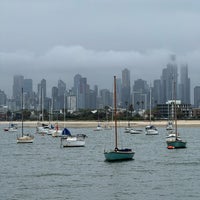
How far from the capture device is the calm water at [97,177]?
1908 inches

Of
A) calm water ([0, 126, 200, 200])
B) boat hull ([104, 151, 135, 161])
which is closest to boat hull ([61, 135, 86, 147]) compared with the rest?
calm water ([0, 126, 200, 200])

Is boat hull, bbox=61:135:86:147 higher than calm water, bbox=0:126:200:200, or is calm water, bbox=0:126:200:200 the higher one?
boat hull, bbox=61:135:86:147

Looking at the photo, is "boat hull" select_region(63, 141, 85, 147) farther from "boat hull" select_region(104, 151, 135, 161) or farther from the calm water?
"boat hull" select_region(104, 151, 135, 161)

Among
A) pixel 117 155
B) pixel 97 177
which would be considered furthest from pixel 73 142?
pixel 97 177

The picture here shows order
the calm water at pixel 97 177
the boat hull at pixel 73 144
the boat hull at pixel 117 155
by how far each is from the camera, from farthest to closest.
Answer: the boat hull at pixel 73 144 < the boat hull at pixel 117 155 < the calm water at pixel 97 177

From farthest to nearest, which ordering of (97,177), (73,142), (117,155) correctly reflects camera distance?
(73,142), (117,155), (97,177)

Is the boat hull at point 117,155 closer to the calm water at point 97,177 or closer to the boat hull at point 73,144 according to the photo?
the calm water at point 97,177

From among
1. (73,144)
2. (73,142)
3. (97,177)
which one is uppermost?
(73,142)

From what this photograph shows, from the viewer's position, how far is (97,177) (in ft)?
194

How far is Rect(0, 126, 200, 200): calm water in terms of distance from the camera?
48469 millimetres

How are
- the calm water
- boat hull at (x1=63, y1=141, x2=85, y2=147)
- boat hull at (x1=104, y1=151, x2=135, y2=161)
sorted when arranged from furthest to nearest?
boat hull at (x1=63, y1=141, x2=85, y2=147)
boat hull at (x1=104, y1=151, x2=135, y2=161)
the calm water

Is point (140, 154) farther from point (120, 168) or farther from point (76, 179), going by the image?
point (76, 179)

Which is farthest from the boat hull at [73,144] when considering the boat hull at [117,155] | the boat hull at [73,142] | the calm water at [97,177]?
the boat hull at [117,155]

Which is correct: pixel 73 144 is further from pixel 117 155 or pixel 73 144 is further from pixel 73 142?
pixel 117 155
